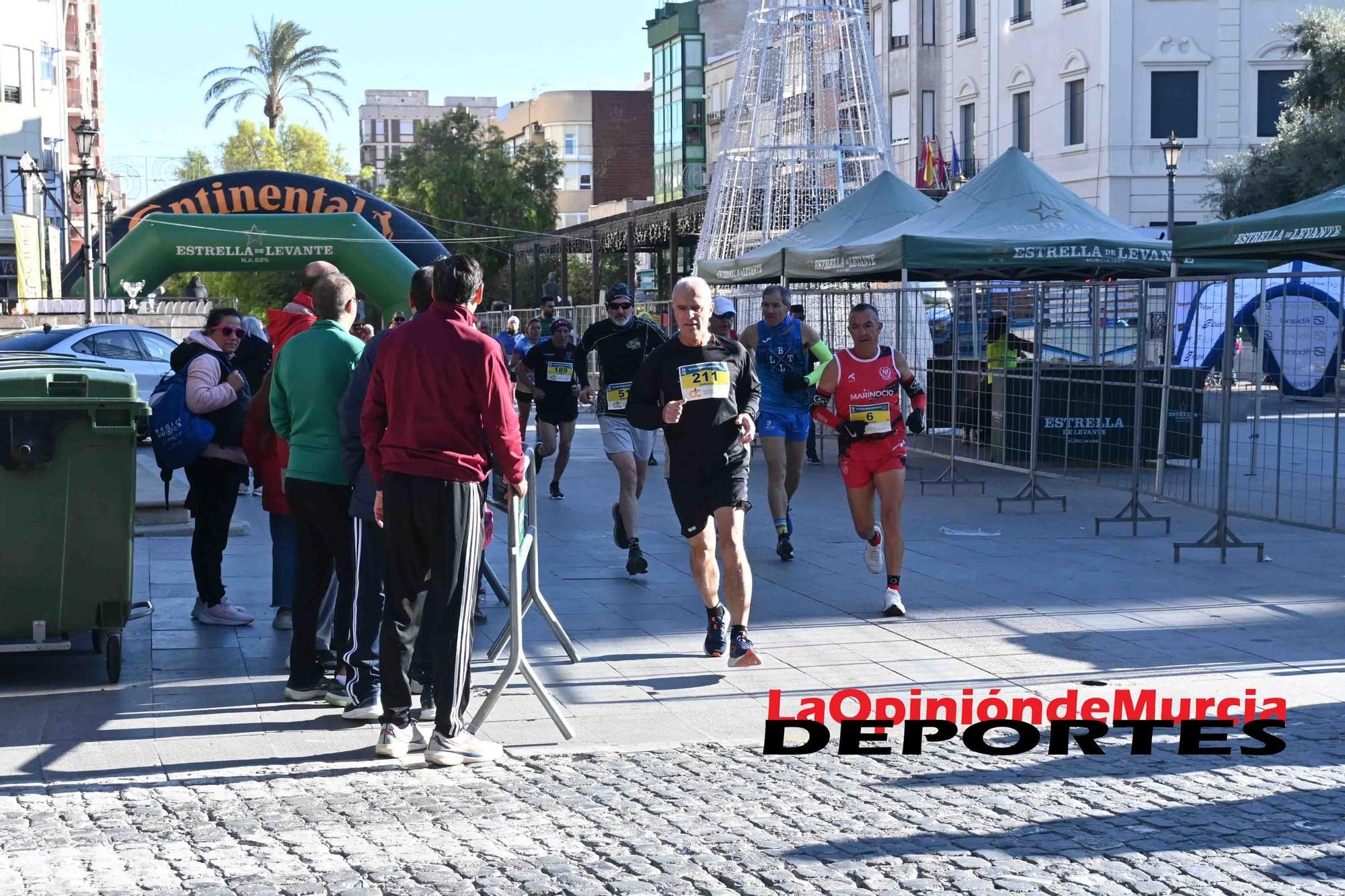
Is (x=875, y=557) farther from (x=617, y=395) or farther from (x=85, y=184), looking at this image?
(x=85, y=184)

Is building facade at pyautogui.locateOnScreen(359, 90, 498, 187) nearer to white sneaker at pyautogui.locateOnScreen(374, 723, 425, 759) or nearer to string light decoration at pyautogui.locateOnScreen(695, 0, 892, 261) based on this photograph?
string light decoration at pyautogui.locateOnScreen(695, 0, 892, 261)

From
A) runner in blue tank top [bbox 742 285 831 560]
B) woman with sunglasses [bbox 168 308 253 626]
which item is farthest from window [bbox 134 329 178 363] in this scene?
woman with sunglasses [bbox 168 308 253 626]

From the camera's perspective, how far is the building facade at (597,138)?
8856 centimetres

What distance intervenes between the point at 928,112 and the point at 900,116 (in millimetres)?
1289

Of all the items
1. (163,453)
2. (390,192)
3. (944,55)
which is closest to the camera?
(163,453)

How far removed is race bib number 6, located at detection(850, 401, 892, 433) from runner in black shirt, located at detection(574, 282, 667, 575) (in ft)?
6.17

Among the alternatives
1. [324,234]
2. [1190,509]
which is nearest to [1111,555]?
[1190,509]

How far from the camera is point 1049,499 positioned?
14047 millimetres

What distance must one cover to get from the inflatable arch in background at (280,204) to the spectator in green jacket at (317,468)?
957 inches

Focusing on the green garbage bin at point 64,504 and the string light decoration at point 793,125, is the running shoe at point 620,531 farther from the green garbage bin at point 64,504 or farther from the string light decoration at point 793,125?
the string light decoration at point 793,125

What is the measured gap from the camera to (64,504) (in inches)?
277

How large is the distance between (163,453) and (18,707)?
6.41 feet

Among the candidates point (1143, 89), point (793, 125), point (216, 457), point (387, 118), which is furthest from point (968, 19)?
point (387, 118)

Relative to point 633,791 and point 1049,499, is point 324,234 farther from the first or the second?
point 633,791
